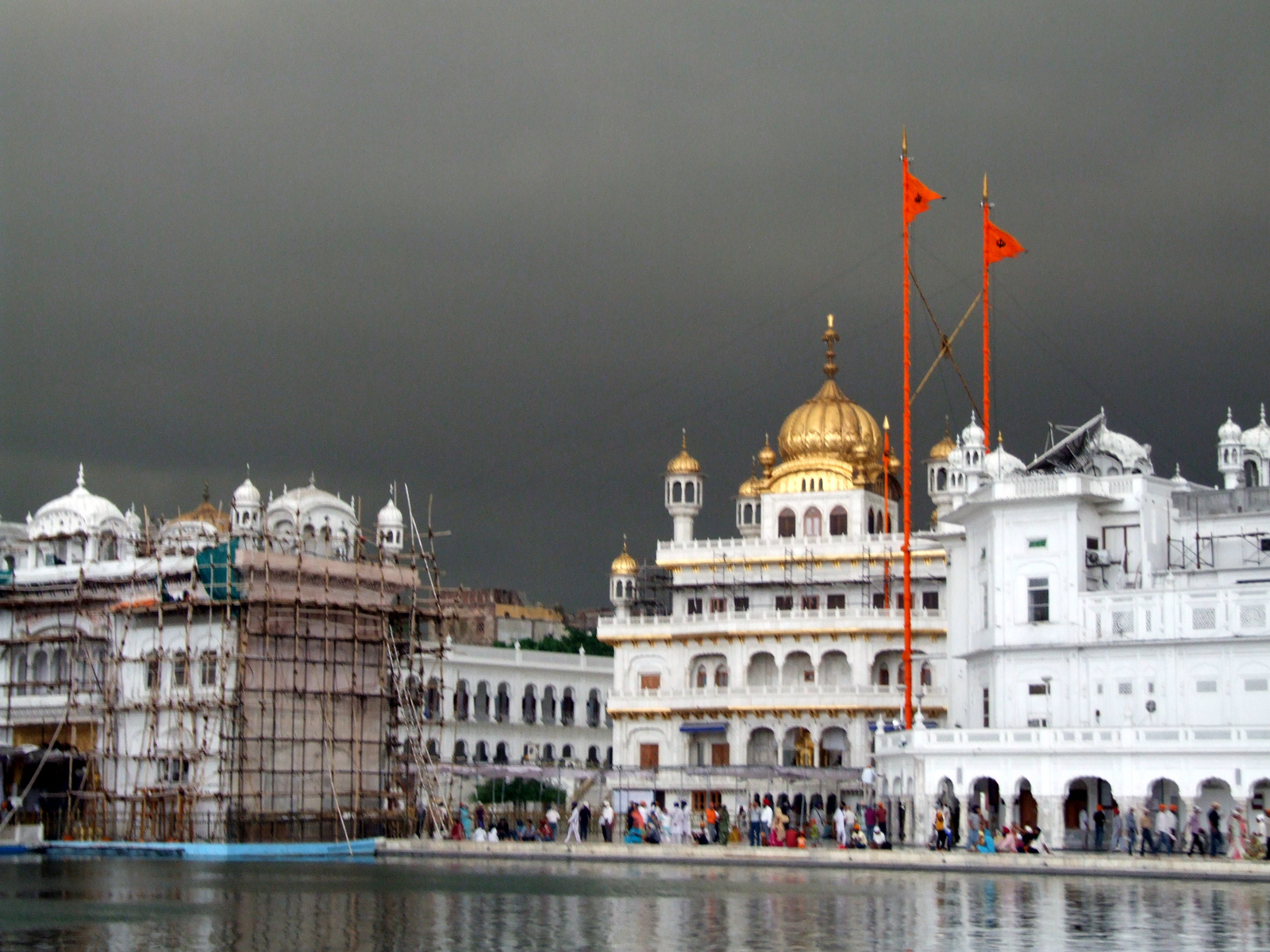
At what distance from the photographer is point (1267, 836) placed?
41.6m

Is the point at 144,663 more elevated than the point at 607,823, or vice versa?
the point at 144,663

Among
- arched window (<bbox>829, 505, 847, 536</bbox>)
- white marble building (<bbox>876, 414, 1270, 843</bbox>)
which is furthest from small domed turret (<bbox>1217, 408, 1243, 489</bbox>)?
arched window (<bbox>829, 505, 847, 536</bbox>)

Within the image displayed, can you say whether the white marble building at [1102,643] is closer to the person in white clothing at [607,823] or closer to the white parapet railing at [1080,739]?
the white parapet railing at [1080,739]

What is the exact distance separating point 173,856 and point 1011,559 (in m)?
23.3

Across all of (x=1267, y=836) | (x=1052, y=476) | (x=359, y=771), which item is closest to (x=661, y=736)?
(x=359, y=771)

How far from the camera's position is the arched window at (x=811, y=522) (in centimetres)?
7681

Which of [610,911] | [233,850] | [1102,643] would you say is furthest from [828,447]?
[610,911]

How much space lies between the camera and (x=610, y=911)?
Answer: 30797mm

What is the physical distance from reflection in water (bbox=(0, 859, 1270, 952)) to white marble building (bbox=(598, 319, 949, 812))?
89.7 ft

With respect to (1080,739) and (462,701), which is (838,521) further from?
(1080,739)

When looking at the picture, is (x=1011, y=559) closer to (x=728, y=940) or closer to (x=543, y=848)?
(x=543, y=848)

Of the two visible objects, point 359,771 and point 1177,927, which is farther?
point 359,771

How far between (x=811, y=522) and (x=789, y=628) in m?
6.77

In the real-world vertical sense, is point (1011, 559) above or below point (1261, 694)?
above
